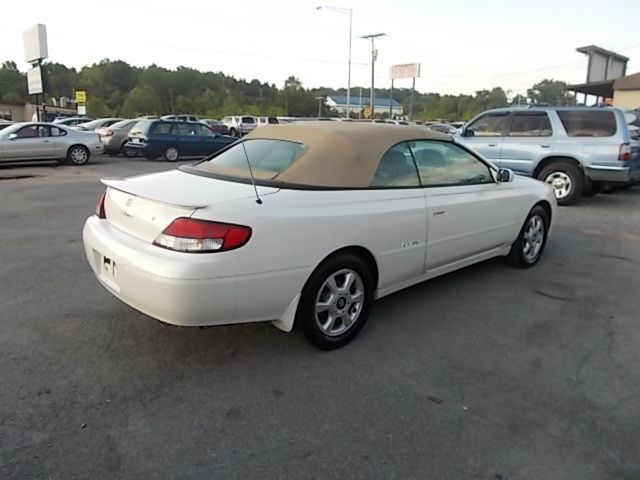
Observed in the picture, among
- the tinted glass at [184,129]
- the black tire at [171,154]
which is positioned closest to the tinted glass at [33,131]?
the black tire at [171,154]

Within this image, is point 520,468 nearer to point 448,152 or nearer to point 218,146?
point 448,152

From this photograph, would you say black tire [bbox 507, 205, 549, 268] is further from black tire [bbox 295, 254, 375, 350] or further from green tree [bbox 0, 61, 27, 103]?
green tree [bbox 0, 61, 27, 103]

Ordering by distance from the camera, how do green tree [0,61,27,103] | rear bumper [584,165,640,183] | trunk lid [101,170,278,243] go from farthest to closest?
green tree [0,61,27,103] < rear bumper [584,165,640,183] < trunk lid [101,170,278,243]

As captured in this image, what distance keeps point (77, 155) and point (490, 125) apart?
12.7 meters

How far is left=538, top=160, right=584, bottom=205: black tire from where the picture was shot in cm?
950

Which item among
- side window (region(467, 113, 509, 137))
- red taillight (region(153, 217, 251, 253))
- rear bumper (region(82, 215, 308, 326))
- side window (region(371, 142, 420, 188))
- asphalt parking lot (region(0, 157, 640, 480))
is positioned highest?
side window (region(467, 113, 509, 137))

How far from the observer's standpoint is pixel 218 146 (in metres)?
19.4

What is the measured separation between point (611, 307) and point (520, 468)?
2.71 m

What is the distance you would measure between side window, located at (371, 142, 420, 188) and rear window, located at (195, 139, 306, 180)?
0.61 meters

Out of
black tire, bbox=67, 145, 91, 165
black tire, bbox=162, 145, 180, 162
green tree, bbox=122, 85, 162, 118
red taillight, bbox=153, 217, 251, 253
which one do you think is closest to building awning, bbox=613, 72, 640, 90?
black tire, bbox=162, 145, 180, 162

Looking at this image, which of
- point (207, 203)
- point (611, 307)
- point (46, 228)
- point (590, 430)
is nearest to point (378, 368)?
point (590, 430)

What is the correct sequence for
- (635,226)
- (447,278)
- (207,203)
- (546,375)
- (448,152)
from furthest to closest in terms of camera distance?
(635,226), (447,278), (448,152), (546,375), (207,203)

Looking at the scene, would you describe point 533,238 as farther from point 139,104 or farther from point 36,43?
point 139,104

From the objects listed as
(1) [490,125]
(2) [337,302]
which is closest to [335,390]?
(2) [337,302]
